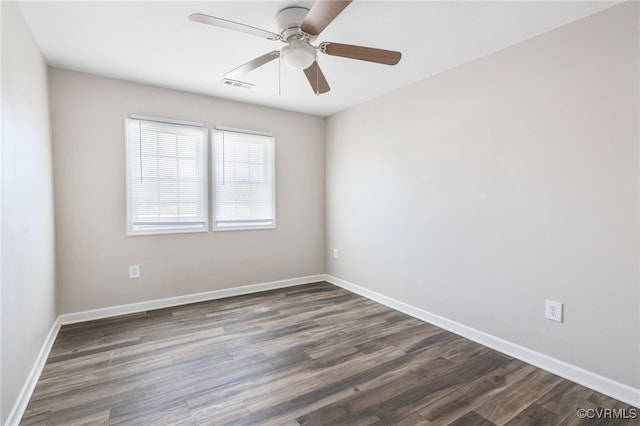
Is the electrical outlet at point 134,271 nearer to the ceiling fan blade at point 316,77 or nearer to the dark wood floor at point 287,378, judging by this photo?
the dark wood floor at point 287,378

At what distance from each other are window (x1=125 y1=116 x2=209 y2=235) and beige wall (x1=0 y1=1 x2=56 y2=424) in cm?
69

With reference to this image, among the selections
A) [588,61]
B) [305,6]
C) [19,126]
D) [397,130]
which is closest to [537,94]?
[588,61]

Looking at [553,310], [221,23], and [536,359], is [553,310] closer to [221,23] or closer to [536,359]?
[536,359]

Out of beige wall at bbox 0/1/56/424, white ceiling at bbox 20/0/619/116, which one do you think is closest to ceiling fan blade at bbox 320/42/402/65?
white ceiling at bbox 20/0/619/116

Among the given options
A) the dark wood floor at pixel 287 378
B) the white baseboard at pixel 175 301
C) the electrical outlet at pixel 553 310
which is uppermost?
the electrical outlet at pixel 553 310

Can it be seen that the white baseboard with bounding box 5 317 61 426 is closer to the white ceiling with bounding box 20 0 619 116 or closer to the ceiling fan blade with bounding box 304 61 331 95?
the white ceiling with bounding box 20 0 619 116

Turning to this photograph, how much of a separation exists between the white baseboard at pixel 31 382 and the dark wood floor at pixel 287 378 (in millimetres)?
40

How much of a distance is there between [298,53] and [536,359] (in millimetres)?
2631

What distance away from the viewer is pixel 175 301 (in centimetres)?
341

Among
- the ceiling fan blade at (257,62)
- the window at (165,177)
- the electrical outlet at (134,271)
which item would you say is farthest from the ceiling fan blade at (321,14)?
the electrical outlet at (134,271)

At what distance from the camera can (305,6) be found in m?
1.91

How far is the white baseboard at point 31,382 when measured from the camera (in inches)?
63.2

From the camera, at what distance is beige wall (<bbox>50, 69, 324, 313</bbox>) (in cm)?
288

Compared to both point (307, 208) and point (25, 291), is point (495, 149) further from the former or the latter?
point (25, 291)
